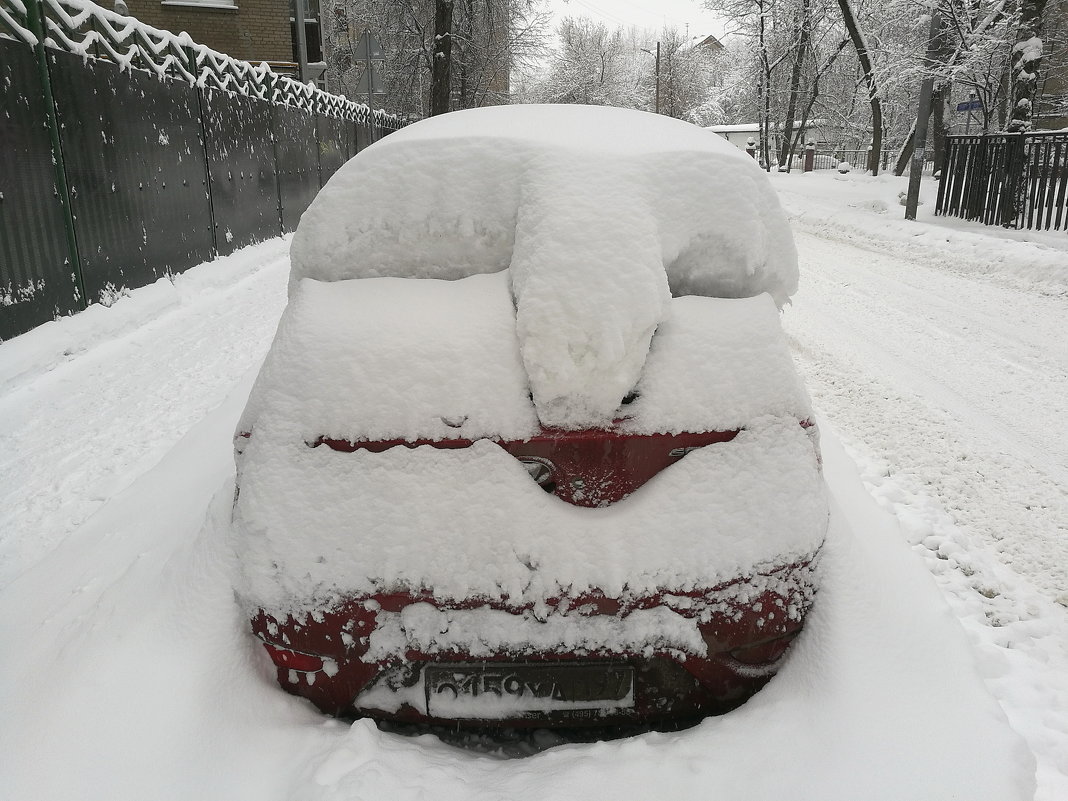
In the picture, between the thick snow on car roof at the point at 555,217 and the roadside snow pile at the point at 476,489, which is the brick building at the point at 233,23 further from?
the roadside snow pile at the point at 476,489

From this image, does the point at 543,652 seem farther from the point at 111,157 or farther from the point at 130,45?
the point at 130,45

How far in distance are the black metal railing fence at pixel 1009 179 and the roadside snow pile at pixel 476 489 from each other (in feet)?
44.9

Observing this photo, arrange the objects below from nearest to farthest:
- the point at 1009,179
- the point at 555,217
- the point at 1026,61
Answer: the point at 555,217 → the point at 1009,179 → the point at 1026,61

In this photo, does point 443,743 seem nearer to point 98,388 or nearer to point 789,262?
point 789,262

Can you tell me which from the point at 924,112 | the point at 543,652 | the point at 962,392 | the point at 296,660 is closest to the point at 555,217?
the point at 543,652

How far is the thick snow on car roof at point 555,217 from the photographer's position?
2.09m

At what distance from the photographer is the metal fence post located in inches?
246

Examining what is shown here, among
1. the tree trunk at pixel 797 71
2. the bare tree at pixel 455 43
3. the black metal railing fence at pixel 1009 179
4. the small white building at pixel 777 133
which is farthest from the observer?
the small white building at pixel 777 133

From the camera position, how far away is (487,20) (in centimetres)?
2331

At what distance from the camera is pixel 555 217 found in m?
2.15

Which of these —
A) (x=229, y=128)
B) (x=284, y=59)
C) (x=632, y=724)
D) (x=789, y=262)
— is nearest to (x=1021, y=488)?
(x=789, y=262)

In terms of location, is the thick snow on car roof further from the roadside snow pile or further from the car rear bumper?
the car rear bumper

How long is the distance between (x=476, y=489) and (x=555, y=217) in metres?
0.82

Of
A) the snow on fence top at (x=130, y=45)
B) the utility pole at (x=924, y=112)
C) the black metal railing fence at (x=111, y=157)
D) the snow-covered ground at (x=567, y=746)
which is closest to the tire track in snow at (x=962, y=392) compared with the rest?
the snow-covered ground at (x=567, y=746)
